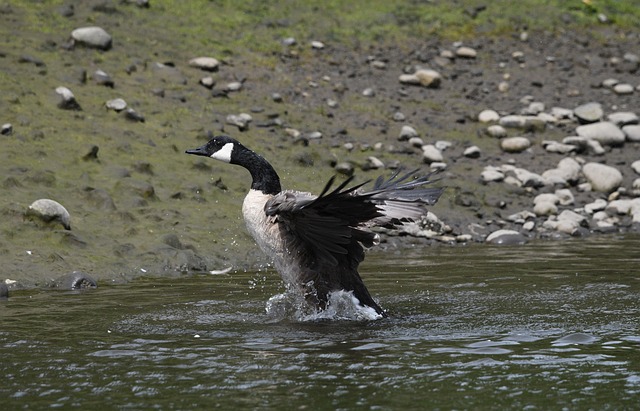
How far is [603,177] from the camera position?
51.6 feet

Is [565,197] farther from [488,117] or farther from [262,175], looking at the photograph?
[262,175]

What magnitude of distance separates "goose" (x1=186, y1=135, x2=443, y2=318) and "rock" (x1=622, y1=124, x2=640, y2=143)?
31.6ft

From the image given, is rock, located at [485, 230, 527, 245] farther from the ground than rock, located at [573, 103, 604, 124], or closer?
closer

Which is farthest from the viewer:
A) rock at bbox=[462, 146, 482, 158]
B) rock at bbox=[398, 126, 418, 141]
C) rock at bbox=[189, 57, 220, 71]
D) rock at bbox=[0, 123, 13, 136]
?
rock at bbox=[189, 57, 220, 71]

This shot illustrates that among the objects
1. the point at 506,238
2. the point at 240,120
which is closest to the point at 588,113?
the point at 506,238

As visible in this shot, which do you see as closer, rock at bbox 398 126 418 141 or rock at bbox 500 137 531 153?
rock at bbox 398 126 418 141

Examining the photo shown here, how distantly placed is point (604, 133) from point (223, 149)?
960 cm

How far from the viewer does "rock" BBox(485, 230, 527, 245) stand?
13.7 metres

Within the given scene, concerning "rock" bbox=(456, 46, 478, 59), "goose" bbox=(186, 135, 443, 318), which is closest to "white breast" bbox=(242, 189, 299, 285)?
"goose" bbox=(186, 135, 443, 318)

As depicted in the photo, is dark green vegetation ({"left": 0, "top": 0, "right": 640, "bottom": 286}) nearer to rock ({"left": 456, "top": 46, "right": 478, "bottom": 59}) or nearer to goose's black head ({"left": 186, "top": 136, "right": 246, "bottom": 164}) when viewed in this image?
rock ({"left": 456, "top": 46, "right": 478, "bottom": 59})

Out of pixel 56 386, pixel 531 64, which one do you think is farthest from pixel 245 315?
pixel 531 64

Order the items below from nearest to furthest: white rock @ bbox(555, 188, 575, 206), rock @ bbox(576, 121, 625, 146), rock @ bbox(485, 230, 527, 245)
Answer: rock @ bbox(485, 230, 527, 245), white rock @ bbox(555, 188, 575, 206), rock @ bbox(576, 121, 625, 146)

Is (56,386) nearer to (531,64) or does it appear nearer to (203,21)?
(203,21)

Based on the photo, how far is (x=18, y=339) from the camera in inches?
300
